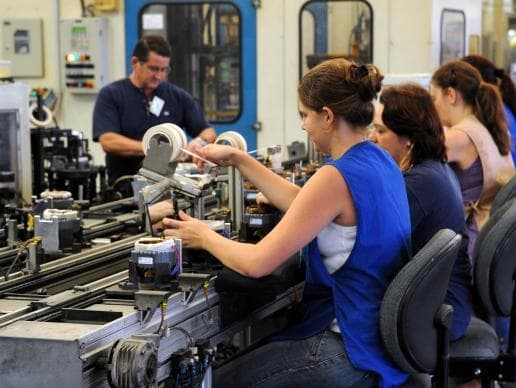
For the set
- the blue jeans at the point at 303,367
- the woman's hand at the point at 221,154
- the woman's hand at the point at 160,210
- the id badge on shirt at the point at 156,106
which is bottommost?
the blue jeans at the point at 303,367

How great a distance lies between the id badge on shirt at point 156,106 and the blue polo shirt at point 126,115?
1cm

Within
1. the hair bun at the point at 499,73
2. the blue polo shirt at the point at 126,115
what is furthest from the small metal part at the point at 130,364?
the hair bun at the point at 499,73

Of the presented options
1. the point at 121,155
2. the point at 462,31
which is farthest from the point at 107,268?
the point at 462,31

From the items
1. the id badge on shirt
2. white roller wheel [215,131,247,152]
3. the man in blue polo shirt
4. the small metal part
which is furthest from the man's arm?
the small metal part

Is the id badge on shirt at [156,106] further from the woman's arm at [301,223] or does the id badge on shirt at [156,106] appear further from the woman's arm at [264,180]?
the woman's arm at [301,223]

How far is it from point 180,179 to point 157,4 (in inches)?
116

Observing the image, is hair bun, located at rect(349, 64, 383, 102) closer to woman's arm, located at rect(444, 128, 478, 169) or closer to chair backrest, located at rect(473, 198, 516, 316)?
chair backrest, located at rect(473, 198, 516, 316)

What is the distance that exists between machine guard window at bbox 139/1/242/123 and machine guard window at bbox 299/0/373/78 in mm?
361

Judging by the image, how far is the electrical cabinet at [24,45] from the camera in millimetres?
5016

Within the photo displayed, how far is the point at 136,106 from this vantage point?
159 inches

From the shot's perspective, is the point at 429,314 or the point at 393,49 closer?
the point at 429,314

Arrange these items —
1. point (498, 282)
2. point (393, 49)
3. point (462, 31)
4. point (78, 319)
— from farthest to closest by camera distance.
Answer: point (462, 31) → point (393, 49) → point (498, 282) → point (78, 319)

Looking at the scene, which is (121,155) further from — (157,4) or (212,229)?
(212,229)

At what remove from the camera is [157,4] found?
4.95 m
